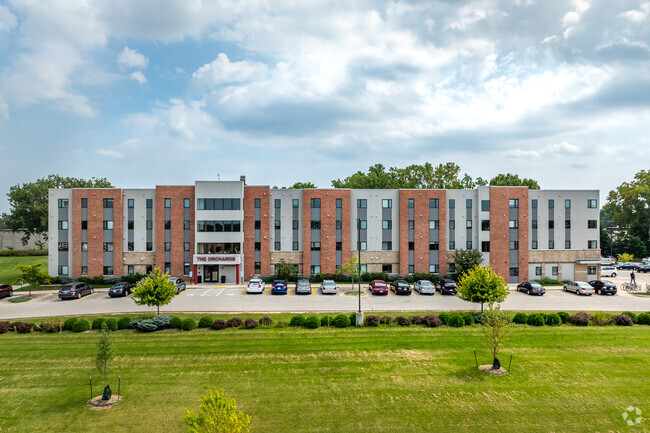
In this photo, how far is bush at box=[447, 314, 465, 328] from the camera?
1072 inches

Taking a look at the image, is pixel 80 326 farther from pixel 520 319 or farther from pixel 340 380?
pixel 520 319

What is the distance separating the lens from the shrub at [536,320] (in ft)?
90.5

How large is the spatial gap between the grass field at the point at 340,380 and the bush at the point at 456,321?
0.88m

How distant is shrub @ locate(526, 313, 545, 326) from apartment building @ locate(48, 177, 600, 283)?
2010 centimetres

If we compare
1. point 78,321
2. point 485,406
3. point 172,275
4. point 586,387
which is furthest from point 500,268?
point 78,321

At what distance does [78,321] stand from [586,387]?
3029cm

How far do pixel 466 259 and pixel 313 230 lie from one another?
59.9 feet

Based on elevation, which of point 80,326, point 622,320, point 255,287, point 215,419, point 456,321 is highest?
point 215,419

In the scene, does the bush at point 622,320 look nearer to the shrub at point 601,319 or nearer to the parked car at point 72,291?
the shrub at point 601,319

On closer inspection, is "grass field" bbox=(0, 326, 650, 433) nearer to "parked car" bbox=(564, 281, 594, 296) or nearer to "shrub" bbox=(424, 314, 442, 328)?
"shrub" bbox=(424, 314, 442, 328)

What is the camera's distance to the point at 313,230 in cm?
4784

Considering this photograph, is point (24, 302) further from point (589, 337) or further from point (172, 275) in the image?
point (589, 337)

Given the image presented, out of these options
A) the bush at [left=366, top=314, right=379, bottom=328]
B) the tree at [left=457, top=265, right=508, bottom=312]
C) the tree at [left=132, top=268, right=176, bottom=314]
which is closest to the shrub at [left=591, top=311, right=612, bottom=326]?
the tree at [left=457, top=265, right=508, bottom=312]

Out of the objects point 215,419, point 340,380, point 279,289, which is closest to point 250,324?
point 340,380
